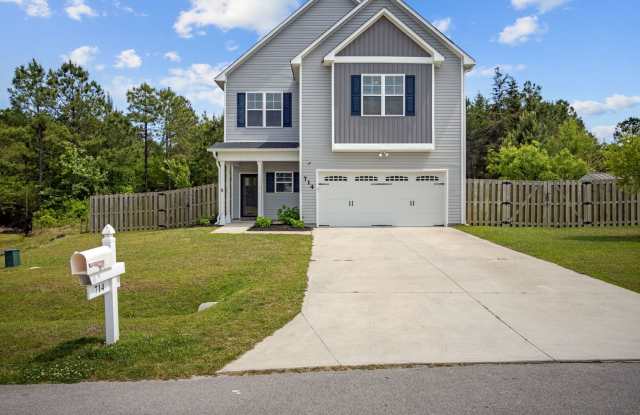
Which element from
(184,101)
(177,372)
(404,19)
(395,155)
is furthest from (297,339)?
(184,101)

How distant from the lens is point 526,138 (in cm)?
3697

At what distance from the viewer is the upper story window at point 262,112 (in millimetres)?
21672

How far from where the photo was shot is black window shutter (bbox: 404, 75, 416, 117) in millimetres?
19156

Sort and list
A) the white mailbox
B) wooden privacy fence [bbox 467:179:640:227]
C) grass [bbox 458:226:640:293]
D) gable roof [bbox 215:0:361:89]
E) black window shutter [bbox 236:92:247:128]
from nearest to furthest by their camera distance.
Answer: the white mailbox
grass [bbox 458:226:640:293]
wooden privacy fence [bbox 467:179:640:227]
gable roof [bbox 215:0:361:89]
black window shutter [bbox 236:92:247:128]

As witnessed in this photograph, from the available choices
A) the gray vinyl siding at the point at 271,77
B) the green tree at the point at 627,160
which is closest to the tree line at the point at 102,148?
the green tree at the point at 627,160

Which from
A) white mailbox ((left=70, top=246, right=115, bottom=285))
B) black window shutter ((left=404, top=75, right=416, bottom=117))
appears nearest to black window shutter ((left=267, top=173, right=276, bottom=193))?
black window shutter ((left=404, top=75, right=416, bottom=117))

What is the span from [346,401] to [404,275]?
6.08 meters

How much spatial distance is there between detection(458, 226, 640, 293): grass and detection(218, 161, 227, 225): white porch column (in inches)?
364

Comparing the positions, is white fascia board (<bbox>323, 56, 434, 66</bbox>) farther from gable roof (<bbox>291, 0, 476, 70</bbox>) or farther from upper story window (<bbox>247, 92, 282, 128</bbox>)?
upper story window (<bbox>247, 92, 282, 128</bbox>)

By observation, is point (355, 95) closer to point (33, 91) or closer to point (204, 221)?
point (204, 221)

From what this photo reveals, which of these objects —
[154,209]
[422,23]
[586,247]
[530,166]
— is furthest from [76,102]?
[586,247]

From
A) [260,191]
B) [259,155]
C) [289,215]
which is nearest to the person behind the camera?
[289,215]

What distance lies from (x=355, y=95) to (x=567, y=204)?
31.3 feet

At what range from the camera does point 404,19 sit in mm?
20203
